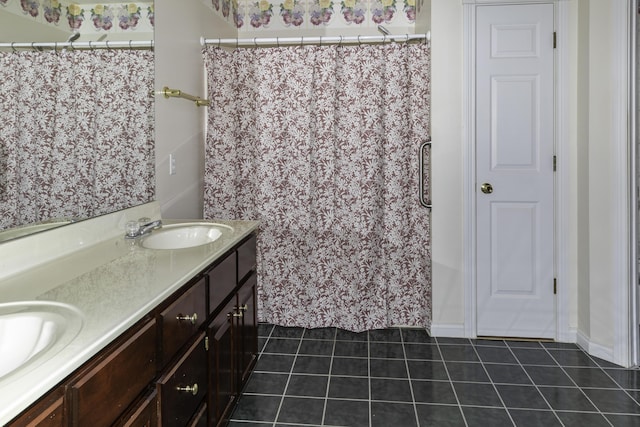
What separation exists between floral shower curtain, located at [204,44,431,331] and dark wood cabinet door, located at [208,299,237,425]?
1.16 metres

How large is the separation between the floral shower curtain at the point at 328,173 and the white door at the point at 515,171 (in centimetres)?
36

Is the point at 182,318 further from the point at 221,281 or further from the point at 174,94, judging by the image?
the point at 174,94

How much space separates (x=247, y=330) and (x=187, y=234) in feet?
1.76

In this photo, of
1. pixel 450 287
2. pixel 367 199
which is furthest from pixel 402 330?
pixel 367 199

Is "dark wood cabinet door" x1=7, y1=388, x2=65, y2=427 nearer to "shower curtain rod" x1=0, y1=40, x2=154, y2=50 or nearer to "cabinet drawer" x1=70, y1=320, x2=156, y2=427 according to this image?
"cabinet drawer" x1=70, y1=320, x2=156, y2=427

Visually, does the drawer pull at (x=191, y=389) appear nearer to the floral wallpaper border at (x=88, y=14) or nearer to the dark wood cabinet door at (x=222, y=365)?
the dark wood cabinet door at (x=222, y=365)

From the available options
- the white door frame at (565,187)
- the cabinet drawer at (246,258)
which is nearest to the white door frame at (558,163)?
the white door frame at (565,187)

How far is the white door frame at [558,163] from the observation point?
9.00 ft

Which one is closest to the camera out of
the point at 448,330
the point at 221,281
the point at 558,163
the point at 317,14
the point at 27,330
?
the point at 27,330

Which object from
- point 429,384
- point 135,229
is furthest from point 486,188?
point 135,229

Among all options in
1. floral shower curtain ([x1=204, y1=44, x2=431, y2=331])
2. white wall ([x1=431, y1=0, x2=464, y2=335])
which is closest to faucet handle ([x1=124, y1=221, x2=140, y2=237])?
floral shower curtain ([x1=204, y1=44, x2=431, y2=331])

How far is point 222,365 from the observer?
5.85 feet

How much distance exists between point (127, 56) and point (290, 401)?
1719 millimetres

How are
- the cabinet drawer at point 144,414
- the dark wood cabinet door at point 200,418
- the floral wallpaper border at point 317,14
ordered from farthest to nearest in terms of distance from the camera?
1. the floral wallpaper border at point 317,14
2. the dark wood cabinet door at point 200,418
3. the cabinet drawer at point 144,414
